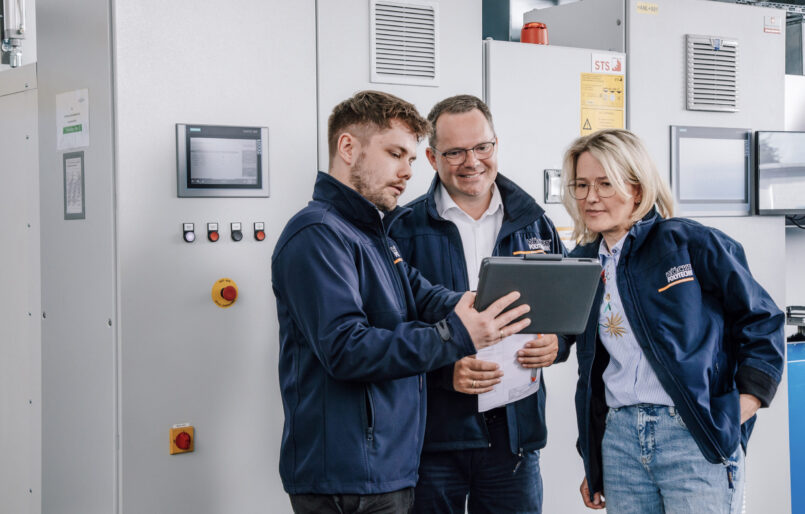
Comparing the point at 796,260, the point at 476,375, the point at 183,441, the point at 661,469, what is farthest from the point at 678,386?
the point at 796,260

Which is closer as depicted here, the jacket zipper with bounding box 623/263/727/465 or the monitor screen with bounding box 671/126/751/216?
the jacket zipper with bounding box 623/263/727/465

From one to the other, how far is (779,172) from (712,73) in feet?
1.67

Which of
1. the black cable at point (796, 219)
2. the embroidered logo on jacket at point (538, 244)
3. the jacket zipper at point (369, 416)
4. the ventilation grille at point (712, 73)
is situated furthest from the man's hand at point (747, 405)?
the black cable at point (796, 219)

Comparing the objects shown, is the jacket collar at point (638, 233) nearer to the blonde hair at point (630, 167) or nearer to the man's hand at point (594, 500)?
the blonde hair at point (630, 167)

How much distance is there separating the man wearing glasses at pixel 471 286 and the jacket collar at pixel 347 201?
386 mm

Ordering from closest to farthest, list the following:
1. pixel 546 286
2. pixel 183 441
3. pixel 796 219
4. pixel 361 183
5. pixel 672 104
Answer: pixel 546 286, pixel 361 183, pixel 183 441, pixel 672 104, pixel 796 219

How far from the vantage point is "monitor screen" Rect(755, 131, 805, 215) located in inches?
121

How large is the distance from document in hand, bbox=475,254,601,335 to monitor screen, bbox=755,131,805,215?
1840 millimetres

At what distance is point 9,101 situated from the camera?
8.62 ft

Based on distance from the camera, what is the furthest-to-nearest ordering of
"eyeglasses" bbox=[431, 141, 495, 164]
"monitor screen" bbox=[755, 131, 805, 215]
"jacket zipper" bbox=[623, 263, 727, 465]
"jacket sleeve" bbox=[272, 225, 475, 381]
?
"monitor screen" bbox=[755, 131, 805, 215] < "eyeglasses" bbox=[431, 141, 495, 164] < "jacket zipper" bbox=[623, 263, 727, 465] < "jacket sleeve" bbox=[272, 225, 475, 381]

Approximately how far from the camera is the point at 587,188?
1.86 metres

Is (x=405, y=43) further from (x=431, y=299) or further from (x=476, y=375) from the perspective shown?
(x=476, y=375)

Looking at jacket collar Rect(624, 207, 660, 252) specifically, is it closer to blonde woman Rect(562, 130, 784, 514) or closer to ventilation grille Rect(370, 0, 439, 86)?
blonde woman Rect(562, 130, 784, 514)

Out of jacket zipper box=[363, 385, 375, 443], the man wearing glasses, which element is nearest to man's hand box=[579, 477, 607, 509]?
the man wearing glasses
